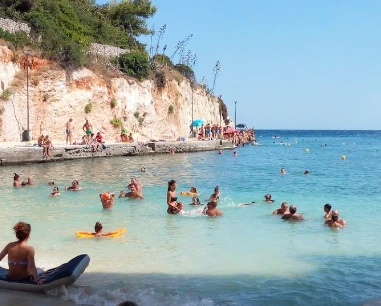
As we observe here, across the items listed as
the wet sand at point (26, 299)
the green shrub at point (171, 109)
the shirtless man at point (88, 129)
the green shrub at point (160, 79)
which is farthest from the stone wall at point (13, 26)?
the wet sand at point (26, 299)

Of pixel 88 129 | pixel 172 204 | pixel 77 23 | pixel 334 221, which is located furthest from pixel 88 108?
pixel 334 221

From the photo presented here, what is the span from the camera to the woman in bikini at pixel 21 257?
752 centimetres

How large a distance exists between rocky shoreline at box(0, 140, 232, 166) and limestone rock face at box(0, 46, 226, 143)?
326 cm

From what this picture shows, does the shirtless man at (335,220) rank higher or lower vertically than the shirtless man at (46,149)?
lower

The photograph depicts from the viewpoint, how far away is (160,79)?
50.8 metres

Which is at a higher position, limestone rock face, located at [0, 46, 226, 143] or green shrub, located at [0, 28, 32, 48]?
green shrub, located at [0, 28, 32, 48]

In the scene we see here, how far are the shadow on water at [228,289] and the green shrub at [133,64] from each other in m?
39.0

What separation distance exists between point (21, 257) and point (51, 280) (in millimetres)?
587

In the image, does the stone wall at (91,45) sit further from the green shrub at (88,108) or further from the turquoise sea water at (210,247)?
the turquoise sea water at (210,247)

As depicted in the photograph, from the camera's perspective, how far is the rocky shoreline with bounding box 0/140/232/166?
98.0ft

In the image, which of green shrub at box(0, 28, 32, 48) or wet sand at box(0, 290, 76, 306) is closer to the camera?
wet sand at box(0, 290, 76, 306)

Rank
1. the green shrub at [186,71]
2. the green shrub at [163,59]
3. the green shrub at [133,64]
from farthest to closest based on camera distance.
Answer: the green shrub at [186,71], the green shrub at [163,59], the green shrub at [133,64]

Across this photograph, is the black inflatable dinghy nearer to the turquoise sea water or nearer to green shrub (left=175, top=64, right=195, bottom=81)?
the turquoise sea water

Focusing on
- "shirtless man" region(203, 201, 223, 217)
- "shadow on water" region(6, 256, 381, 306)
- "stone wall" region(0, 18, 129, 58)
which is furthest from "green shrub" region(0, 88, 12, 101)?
"shadow on water" region(6, 256, 381, 306)
